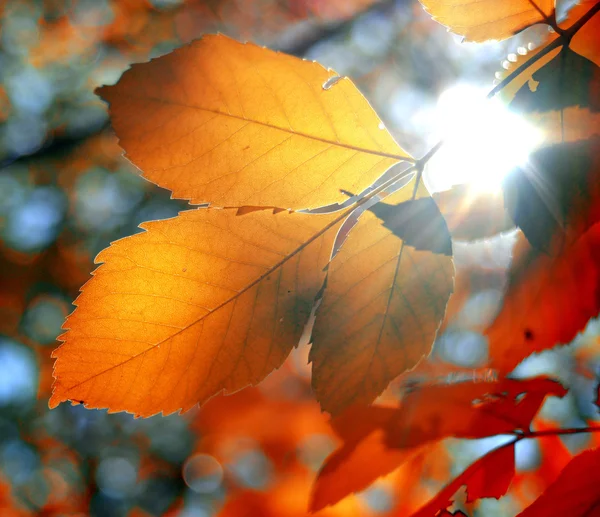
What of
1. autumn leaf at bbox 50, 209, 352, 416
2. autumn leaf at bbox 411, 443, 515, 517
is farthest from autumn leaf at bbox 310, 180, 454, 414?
autumn leaf at bbox 411, 443, 515, 517

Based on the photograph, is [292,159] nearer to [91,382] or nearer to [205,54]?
[205,54]

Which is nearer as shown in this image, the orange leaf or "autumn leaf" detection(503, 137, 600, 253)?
"autumn leaf" detection(503, 137, 600, 253)

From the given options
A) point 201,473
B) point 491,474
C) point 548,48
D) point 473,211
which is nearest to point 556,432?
point 491,474

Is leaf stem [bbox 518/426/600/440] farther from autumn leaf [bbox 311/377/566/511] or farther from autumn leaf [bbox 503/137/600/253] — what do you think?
autumn leaf [bbox 503/137/600/253]

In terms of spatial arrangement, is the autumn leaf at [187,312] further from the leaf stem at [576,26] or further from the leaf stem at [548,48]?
the leaf stem at [576,26]

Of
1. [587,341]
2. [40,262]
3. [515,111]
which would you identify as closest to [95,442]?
[40,262]

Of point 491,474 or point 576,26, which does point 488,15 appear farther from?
point 491,474
